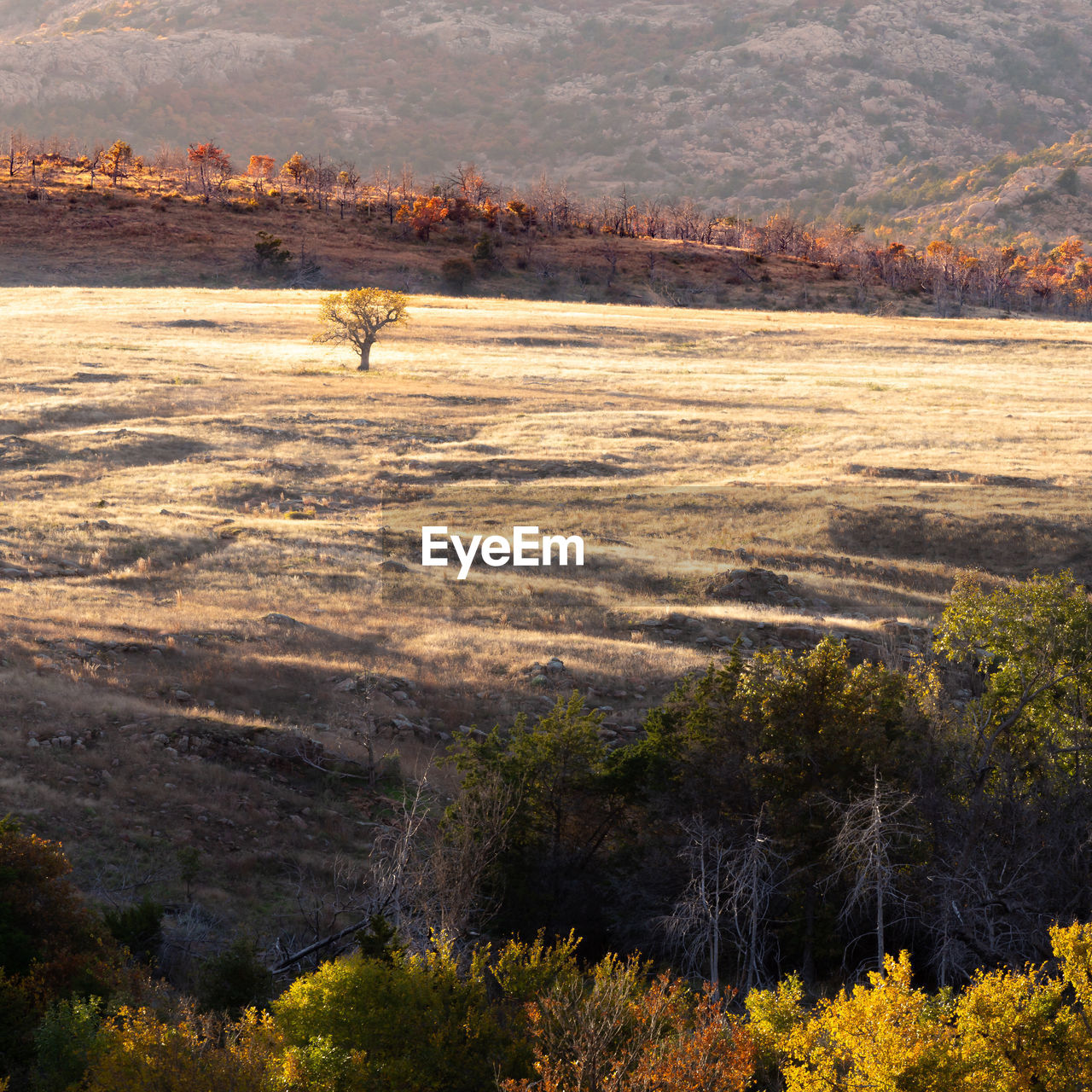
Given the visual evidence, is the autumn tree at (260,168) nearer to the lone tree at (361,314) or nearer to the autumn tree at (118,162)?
the autumn tree at (118,162)

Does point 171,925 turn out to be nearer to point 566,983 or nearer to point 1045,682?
point 566,983

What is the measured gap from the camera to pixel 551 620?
84.9 ft

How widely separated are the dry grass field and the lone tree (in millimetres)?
1740

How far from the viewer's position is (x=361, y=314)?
2227 inches

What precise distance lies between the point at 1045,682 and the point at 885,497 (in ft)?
69.1

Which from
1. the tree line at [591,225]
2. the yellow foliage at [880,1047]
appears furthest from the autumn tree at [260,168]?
the yellow foliage at [880,1047]

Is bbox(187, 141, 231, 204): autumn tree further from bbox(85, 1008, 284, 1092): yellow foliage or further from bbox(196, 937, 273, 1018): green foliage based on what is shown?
bbox(85, 1008, 284, 1092): yellow foliage

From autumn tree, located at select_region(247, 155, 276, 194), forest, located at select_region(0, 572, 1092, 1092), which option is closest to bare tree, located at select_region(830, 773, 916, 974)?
forest, located at select_region(0, 572, 1092, 1092)

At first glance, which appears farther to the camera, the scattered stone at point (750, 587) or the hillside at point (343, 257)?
the hillside at point (343, 257)

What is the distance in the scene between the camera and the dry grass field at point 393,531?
15.9m

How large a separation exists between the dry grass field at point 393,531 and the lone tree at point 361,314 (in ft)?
5.71

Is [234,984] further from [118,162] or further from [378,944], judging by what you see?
[118,162]

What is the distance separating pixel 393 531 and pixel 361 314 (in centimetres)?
2718

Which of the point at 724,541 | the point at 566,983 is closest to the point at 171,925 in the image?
the point at 566,983
